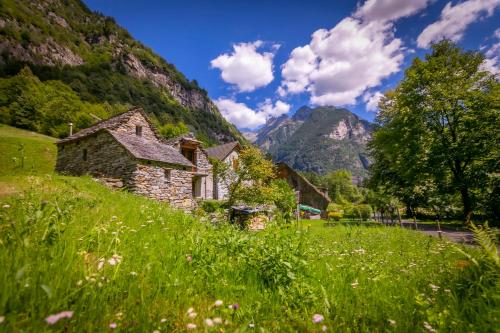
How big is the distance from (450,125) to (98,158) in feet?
93.0

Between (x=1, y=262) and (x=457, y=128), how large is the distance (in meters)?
24.9

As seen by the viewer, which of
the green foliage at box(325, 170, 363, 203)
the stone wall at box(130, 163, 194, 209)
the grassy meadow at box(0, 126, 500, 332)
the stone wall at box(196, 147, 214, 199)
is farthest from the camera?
the green foliage at box(325, 170, 363, 203)

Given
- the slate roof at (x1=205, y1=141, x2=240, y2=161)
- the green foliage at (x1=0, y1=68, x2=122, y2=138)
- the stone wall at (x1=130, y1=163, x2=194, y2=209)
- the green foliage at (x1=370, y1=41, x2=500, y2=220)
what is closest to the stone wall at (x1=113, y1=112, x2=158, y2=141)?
the stone wall at (x1=130, y1=163, x2=194, y2=209)

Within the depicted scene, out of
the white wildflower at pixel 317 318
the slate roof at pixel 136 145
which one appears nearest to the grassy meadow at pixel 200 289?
the white wildflower at pixel 317 318

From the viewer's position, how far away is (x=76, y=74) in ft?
289

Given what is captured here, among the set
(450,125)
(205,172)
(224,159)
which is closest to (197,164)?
(205,172)

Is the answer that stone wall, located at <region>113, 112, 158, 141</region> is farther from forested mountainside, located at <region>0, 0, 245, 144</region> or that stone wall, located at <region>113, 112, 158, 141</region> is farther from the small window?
forested mountainside, located at <region>0, 0, 245, 144</region>

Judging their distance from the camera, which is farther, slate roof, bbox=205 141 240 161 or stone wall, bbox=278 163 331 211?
stone wall, bbox=278 163 331 211

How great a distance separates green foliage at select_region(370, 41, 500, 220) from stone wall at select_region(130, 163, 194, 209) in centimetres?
1808

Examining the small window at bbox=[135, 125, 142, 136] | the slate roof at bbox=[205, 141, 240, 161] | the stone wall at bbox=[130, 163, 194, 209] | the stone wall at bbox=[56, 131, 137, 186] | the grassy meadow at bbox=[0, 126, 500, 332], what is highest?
the slate roof at bbox=[205, 141, 240, 161]

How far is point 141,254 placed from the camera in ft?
9.81

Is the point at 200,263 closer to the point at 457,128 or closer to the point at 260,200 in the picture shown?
the point at 260,200

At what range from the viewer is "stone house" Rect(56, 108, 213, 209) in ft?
54.3

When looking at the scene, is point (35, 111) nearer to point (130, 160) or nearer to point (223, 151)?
point (223, 151)
